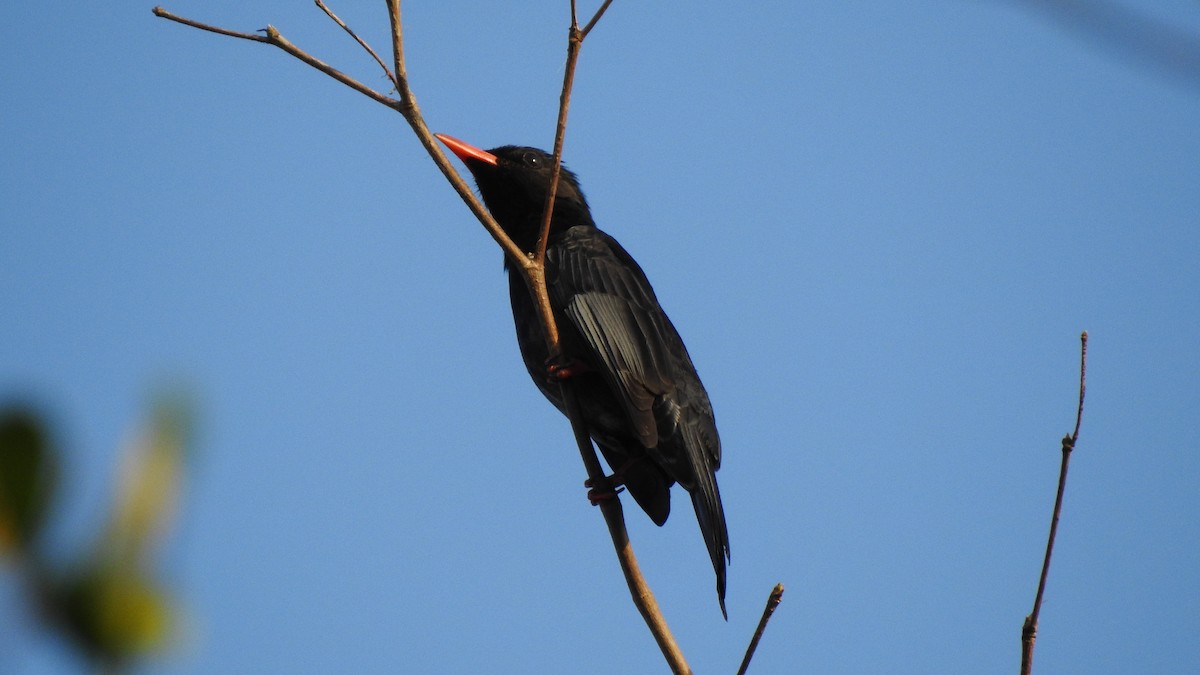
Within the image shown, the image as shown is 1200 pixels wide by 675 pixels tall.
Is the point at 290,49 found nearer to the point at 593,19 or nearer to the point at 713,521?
the point at 593,19

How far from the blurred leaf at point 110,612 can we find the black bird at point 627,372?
4.33 m

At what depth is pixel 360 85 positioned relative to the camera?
3.98 metres

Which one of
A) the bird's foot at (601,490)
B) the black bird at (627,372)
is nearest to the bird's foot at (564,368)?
the black bird at (627,372)

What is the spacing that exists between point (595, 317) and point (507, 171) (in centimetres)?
170

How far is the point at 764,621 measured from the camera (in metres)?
3.12

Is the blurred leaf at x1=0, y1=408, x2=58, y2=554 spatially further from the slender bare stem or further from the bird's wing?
the bird's wing

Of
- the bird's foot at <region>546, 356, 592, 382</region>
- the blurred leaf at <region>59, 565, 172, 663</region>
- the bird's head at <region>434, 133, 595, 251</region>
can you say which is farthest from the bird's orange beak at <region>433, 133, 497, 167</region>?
the blurred leaf at <region>59, 565, 172, 663</region>

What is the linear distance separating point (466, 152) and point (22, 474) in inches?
257

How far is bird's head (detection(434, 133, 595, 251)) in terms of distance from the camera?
269 inches

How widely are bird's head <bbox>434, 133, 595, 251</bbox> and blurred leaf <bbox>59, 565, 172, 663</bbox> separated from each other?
6.02 metres

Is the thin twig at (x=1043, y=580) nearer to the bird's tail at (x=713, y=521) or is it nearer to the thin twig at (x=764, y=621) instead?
the thin twig at (x=764, y=621)

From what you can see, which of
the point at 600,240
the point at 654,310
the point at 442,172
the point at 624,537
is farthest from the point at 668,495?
the point at 442,172

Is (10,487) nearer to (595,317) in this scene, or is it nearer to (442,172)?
(442,172)

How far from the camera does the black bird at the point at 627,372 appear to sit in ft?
17.8
